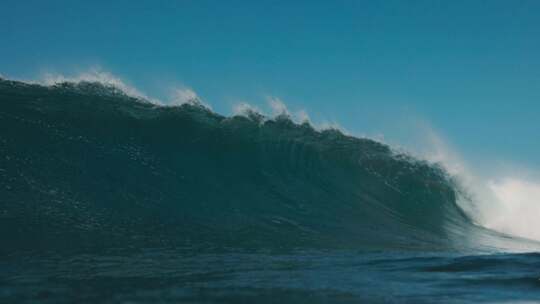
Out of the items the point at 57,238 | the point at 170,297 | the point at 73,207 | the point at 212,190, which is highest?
the point at 212,190

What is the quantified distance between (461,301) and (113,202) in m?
7.32

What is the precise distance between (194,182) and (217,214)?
2324 millimetres

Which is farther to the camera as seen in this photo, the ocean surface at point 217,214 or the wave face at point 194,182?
the wave face at point 194,182

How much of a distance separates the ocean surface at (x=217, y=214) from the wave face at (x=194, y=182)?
0.06m

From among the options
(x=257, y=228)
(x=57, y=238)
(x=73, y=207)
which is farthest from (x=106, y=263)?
(x=257, y=228)

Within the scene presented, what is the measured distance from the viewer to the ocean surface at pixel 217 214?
17.3ft

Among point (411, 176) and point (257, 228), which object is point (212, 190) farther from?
point (411, 176)

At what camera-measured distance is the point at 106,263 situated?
20.5 feet

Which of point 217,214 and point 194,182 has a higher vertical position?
point 194,182

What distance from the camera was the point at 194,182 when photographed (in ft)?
41.6

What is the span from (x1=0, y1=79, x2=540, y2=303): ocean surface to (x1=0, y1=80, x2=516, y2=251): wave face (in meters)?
0.06

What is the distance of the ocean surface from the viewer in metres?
5.27

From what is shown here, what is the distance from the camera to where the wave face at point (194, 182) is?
868 cm

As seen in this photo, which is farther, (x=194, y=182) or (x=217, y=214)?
(x=194, y=182)
